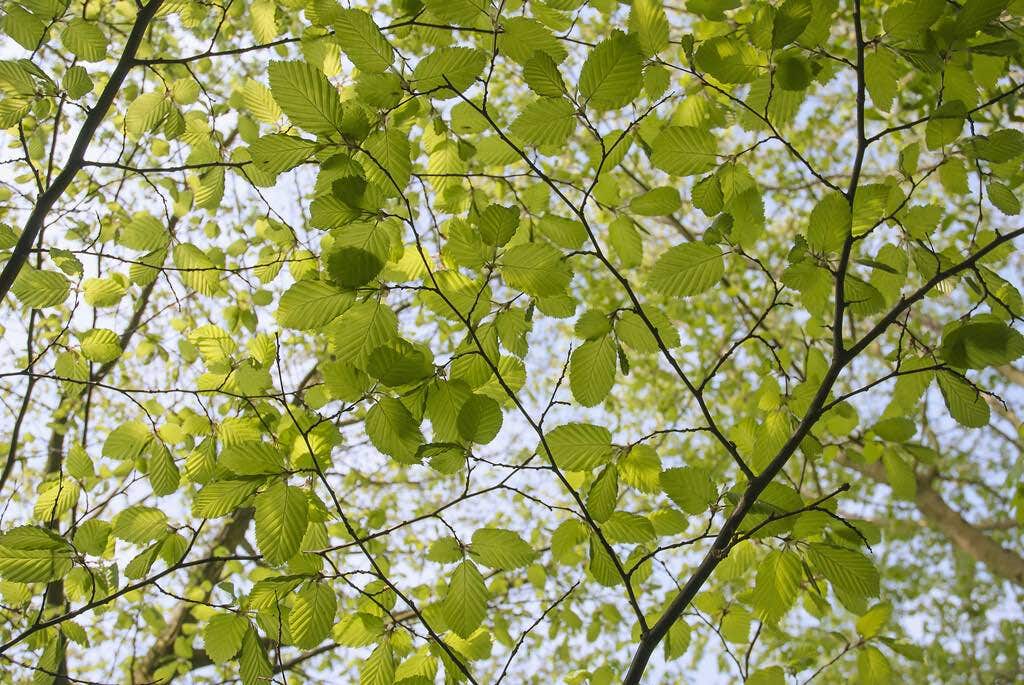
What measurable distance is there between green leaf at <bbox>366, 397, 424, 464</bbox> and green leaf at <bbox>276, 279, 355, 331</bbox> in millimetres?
169

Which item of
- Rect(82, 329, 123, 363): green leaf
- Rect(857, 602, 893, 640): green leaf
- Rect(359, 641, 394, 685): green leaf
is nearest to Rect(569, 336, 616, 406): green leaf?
Rect(359, 641, 394, 685): green leaf

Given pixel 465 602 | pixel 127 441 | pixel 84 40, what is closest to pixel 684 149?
pixel 465 602

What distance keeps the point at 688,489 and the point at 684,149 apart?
0.66 m

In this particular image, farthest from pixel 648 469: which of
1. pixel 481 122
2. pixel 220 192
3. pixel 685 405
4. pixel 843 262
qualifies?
pixel 685 405

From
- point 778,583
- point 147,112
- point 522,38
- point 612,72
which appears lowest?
point 778,583

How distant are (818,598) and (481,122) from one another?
4.52ft

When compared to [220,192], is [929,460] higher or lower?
lower

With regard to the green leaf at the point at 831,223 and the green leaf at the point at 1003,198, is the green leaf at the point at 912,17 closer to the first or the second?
the green leaf at the point at 831,223

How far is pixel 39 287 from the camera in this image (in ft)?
5.48

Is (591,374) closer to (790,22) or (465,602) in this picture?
(465,602)

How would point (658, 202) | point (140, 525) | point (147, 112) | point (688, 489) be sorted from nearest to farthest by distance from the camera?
point (688, 489)
point (658, 202)
point (140, 525)
point (147, 112)

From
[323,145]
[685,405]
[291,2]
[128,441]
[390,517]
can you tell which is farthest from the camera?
[685,405]

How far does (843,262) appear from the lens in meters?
1.15

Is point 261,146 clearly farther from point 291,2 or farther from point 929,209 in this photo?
point 929,209
